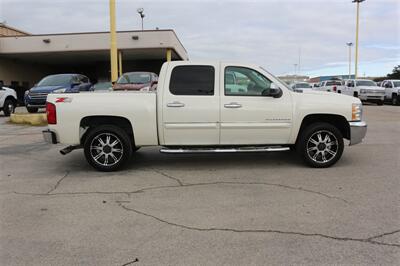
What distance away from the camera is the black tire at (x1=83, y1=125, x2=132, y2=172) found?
22.0 feet

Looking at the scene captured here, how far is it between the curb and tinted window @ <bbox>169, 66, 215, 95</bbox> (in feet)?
29.6

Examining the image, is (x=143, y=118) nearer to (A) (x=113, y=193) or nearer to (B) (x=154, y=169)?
(B) (x=154, y=169)

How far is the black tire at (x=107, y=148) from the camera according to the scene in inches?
265

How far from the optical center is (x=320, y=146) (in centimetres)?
691

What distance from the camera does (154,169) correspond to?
7020mm

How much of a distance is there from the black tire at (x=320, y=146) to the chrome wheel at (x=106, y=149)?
316cm

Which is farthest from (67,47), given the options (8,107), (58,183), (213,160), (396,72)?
(396,72)

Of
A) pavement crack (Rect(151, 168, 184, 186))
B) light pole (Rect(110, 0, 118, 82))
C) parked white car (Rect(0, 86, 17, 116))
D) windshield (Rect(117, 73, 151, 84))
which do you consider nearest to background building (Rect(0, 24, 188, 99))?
parked white car (Rect(0, 86, 17, 116))

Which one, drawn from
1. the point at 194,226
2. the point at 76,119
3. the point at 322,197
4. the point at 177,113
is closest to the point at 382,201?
the point at 322,197

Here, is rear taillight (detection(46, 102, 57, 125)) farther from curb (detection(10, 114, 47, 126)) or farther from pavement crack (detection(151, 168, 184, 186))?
curb (detection(10, 114, 47, 126))

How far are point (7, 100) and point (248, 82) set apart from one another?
14985mm

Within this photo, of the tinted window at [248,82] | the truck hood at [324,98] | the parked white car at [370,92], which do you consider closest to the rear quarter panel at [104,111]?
the tinted window at [248,82]

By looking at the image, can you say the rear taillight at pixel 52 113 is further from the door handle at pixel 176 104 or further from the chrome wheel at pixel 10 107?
the chrome wheel at pixel 10 107

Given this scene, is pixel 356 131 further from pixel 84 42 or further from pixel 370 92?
pixel 84 42
